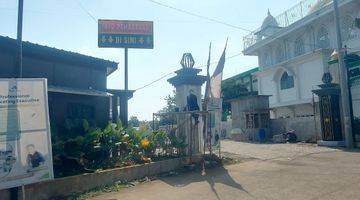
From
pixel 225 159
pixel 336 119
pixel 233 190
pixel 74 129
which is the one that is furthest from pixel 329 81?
pixel 74 129

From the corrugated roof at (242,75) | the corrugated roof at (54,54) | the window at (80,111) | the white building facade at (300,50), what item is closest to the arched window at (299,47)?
the white building facade at (300,50)

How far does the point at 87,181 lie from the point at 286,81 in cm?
2296

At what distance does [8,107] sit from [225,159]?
7950 millimetres

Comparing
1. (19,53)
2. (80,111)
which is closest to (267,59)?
(80,111)

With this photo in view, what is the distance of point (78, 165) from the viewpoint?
9.00m

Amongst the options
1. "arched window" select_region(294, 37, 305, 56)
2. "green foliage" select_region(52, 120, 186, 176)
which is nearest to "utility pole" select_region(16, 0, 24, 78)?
"green foliage" select_region(52, 120, 186, 176)

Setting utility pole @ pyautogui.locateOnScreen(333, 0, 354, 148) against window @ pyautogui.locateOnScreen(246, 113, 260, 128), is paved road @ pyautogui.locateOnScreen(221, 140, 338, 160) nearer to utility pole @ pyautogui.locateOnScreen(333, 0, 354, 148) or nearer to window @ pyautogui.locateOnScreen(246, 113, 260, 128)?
utility pole @ pyautogui.locateOnScreen(333, 0, 354, 148)

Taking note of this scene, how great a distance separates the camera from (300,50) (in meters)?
27.5

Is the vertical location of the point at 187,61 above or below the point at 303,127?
above

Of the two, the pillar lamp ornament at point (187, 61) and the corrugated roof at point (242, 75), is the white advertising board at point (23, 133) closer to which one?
the pillar lamp ornament at point (187, 61)

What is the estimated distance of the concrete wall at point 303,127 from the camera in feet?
64.5

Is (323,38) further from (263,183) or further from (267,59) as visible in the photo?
(263,183)

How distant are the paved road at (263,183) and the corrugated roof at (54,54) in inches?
221

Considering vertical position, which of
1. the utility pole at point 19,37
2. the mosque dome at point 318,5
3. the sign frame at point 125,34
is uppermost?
the mosque dome at point 318,5
